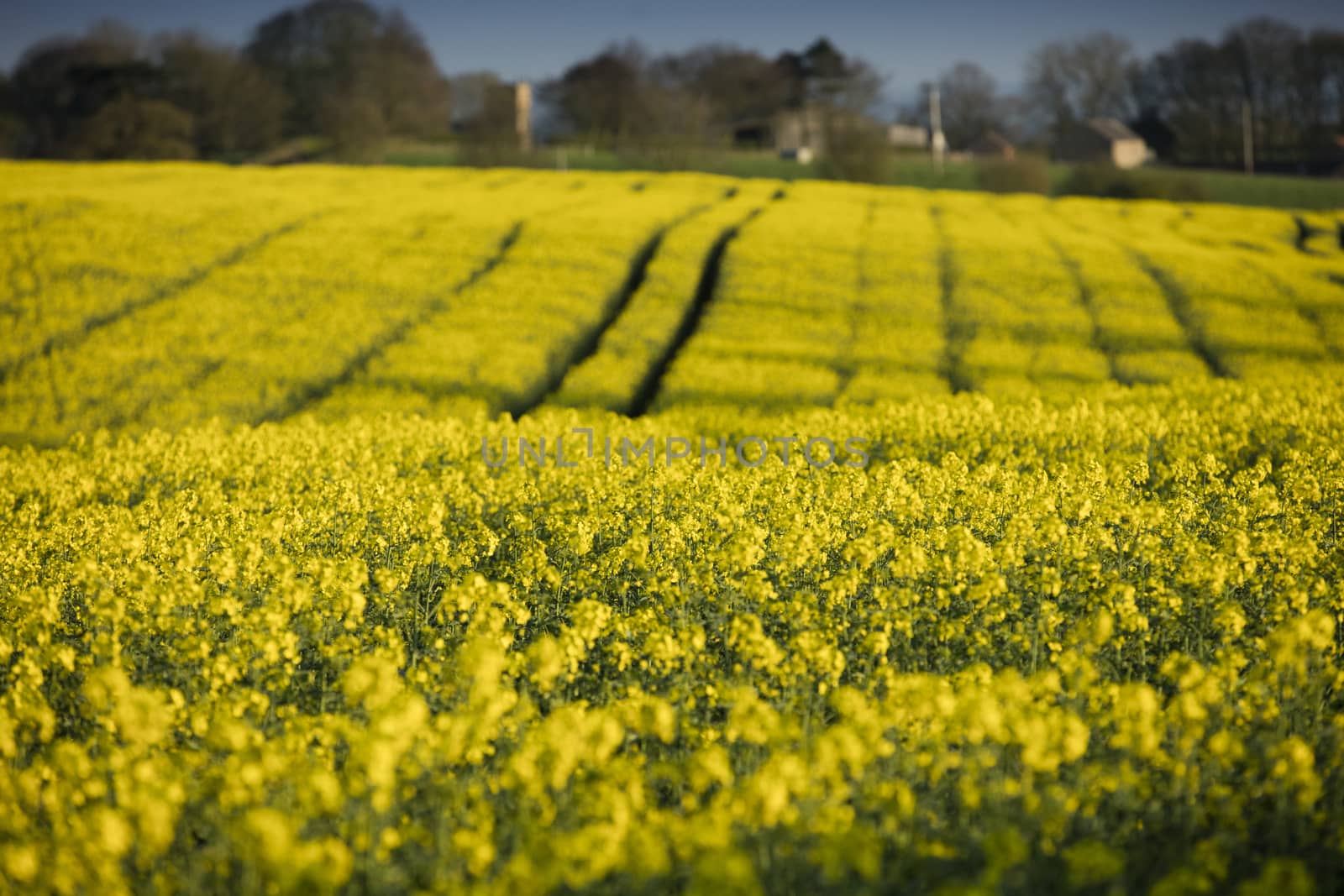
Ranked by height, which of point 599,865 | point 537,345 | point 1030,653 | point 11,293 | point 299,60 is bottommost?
point 1030,653

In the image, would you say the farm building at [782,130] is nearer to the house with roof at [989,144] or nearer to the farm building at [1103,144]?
the house with roof at [989,144]

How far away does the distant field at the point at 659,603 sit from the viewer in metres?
5.61

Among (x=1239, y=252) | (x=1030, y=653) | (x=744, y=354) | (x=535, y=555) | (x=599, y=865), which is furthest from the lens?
(x=1239, y=252)

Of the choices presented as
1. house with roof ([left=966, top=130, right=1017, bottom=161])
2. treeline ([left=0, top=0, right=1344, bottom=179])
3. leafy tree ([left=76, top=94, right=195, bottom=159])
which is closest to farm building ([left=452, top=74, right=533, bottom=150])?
treeline ([left=0, top=0, right=1344, bottom=179])

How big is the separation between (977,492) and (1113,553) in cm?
165

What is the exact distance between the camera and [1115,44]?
110 metres

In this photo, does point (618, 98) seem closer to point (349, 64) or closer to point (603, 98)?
point (603, 98)

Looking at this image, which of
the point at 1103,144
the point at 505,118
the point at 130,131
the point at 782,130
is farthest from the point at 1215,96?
the point at 130,131

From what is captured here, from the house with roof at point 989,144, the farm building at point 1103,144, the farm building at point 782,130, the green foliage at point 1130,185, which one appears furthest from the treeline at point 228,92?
the farm building at point 1103,144

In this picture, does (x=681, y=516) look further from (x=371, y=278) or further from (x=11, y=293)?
(x=11, y=293)

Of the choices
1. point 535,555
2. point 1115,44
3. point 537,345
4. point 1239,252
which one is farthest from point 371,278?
point 1115,44

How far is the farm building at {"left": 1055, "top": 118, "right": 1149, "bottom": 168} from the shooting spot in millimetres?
94500

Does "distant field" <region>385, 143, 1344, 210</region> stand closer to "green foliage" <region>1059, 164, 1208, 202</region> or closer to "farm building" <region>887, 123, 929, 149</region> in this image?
"green foliage" <region>1059, 164, 1208, 202</region>

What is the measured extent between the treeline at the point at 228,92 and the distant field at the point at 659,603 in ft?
→ 133
